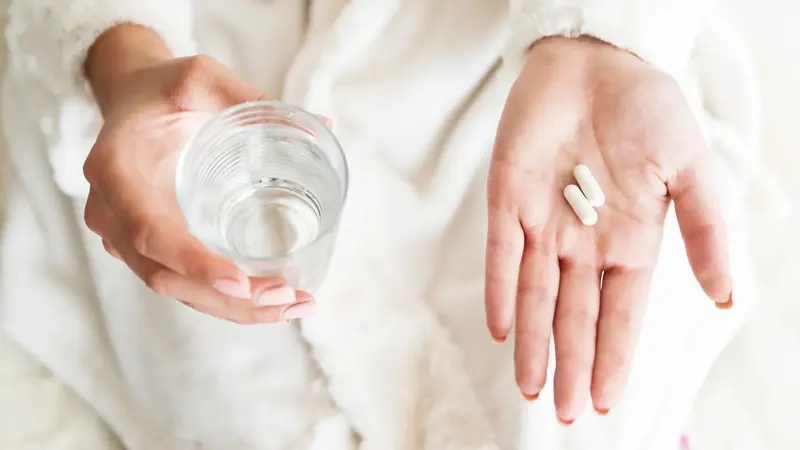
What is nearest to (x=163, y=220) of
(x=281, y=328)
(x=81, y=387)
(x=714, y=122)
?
(x=281, y=328)

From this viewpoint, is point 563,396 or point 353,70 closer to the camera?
point 563,396

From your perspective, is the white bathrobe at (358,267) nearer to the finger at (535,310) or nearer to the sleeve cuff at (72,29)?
the sleeve cuff at (72,29)

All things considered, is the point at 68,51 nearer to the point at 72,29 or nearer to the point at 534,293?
the point at 72,29

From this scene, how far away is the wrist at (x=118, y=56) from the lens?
0.62 m

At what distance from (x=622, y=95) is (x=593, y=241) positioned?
4.9 inches

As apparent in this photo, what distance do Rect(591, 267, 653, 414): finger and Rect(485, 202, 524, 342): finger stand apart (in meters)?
0.08

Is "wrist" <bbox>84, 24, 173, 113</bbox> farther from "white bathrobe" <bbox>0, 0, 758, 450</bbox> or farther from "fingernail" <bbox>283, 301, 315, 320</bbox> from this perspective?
"fingernail" <bbox>283, 301, 315, 320</bbox>

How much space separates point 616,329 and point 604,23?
0.27 m

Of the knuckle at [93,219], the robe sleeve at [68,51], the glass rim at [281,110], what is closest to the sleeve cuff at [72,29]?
the robe sleeve at [68,51]

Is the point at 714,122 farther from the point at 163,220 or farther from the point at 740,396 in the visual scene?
the point at 163,220

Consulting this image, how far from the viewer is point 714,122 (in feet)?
2.77

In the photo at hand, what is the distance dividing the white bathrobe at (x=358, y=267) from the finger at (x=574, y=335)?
0.09 metres

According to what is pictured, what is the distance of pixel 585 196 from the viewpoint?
61cm

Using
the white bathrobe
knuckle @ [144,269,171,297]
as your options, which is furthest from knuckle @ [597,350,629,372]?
knuckle @ [144,269,171,297]
